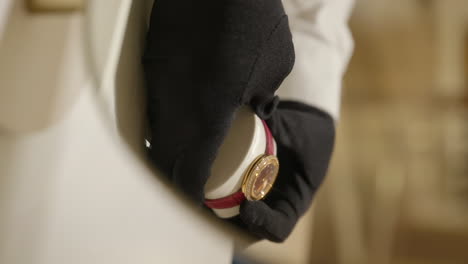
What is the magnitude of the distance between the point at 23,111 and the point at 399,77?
1.00 meters

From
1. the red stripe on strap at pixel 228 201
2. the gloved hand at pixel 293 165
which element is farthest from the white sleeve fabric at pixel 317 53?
the red stripe on strap at pixel 228 201

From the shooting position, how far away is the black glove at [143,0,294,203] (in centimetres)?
24

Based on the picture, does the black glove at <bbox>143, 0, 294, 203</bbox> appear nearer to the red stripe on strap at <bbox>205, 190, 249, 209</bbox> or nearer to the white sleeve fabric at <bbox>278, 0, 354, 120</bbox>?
the red stripe on strap at <bbox>205, 190, 249, 209</bbox>

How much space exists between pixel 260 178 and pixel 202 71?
0.09 m

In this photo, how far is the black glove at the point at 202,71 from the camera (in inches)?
9.4

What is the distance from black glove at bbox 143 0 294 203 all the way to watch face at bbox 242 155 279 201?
0.03 metres

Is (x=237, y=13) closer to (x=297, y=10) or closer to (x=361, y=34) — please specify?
(x=297, y=10)

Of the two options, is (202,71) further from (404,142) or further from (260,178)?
(404,142)

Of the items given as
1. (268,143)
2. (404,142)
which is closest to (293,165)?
(268,143)

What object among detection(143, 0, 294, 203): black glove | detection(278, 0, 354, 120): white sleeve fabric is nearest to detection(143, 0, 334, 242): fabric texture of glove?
detection(143, 0, 294, 203): black glove

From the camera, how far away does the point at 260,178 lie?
0.98 feet

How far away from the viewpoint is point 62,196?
0.76ft

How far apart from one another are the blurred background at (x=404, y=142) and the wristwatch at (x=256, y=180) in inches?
27.7

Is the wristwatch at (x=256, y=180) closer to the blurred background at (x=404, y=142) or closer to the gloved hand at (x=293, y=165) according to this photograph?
the gloved hand at (x=293, y=165)
